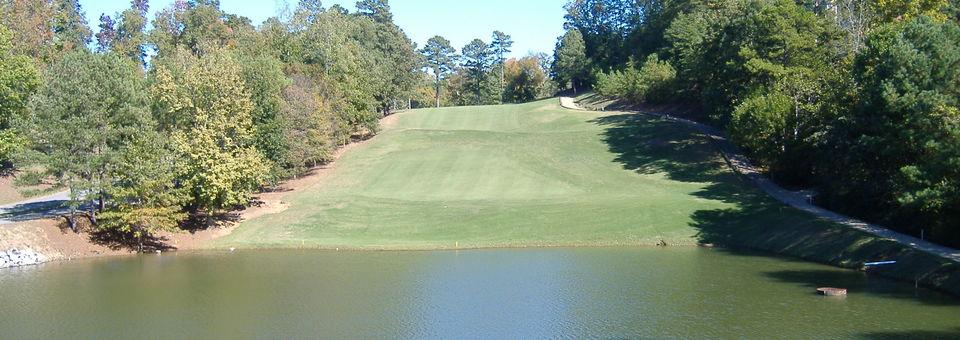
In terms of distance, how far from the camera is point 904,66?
37375 millimetres

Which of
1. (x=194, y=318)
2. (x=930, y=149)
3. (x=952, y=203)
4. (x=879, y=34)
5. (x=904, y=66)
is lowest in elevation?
(x=194, y=318)

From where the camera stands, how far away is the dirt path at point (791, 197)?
3431 cm

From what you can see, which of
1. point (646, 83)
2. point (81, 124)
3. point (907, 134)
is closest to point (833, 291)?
point (907, 134)

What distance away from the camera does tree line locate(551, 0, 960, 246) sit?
34.9 metres

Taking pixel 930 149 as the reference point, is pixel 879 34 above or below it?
above

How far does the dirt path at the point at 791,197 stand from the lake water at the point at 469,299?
3.64 meters

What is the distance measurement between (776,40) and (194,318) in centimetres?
5123

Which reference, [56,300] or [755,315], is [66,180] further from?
[755,315]

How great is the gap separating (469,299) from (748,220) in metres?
23.7

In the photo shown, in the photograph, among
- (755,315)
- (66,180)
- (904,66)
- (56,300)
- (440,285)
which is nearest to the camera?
(755,315)

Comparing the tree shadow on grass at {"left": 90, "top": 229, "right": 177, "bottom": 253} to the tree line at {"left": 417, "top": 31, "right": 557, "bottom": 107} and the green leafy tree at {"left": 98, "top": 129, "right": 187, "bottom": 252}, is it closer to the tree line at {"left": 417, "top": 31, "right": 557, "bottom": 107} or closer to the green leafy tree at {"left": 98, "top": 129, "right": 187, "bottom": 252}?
the green leafy tree at {"left": 98, "top": 129, "right": 187, "bottom": 252}

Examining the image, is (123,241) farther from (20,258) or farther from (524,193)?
(524,193)

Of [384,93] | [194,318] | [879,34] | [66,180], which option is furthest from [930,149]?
[384,93]

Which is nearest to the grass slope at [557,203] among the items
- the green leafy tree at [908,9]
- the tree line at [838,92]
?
the tree line at [838,92]
